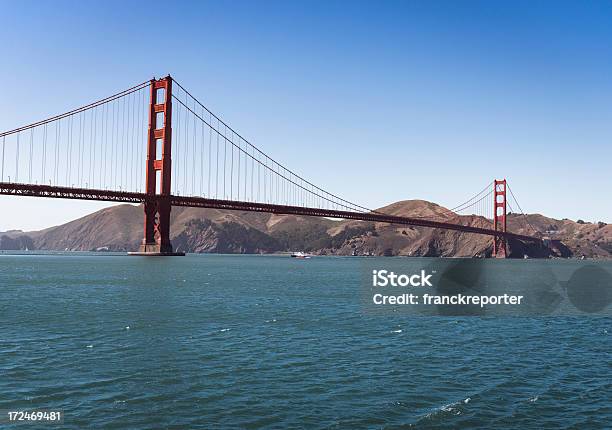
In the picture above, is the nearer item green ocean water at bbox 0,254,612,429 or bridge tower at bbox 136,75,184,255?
green ocean water at bbox 0,254,612,429

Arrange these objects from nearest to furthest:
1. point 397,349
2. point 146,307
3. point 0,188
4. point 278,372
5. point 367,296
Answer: point 278,372
point 397,349
point 146,307
point 367,296
point 0,188

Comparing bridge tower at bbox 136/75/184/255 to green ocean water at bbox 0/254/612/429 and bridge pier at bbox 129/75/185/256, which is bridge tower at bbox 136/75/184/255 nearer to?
bridge pier at bbox 129/75/185/256

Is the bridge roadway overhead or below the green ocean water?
overhead

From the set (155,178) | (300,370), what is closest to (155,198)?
(155,178)

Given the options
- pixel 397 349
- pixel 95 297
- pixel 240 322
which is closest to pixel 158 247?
pixel 95 297

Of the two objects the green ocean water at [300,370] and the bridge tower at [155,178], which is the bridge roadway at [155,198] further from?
the green ocean water at [300,370]

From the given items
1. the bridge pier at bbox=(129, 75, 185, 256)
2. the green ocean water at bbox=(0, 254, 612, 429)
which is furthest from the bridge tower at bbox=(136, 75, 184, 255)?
the green ocean water at bbox=(0, 254, 612, 429)

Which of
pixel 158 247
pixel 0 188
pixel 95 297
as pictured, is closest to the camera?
pixel 95 297

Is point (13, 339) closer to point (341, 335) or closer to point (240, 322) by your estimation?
point (240, 322)
